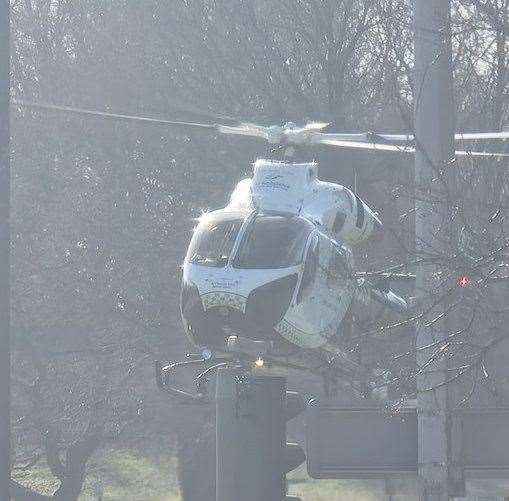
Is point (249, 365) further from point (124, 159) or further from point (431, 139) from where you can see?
point (124, 159)

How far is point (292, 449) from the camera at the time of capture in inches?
355

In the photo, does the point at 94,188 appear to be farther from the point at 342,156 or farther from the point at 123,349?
the point at 342,156

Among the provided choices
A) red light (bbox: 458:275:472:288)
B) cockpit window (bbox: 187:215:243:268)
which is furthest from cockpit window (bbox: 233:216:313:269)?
red light (bbox: 458:275:472:288)

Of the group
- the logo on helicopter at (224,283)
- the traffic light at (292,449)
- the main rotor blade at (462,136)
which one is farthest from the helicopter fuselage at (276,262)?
the traffic light at (292,449)

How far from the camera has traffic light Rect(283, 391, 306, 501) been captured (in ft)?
29.0

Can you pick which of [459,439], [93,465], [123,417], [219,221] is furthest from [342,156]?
[459,439]

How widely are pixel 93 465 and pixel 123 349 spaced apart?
432 cm

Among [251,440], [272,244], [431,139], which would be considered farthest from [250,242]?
[431,139]

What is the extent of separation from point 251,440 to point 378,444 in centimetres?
278

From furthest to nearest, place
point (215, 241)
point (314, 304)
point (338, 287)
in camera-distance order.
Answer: point (338, 287) → point (314, 304) → point (215, 241)

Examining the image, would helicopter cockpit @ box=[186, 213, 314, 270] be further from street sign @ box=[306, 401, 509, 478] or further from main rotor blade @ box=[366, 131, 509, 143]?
street sign @ box=[306, 401, 509, 478]

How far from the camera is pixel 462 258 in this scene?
7.52 m

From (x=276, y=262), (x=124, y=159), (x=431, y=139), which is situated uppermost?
(x=431, y=139)

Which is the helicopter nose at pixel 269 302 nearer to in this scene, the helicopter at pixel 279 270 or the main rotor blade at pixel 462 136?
the helicopter at pixel 279 270
